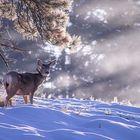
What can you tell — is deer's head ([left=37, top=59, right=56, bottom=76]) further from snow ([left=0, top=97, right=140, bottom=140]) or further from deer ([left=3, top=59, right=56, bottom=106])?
snow ([left=0, top=97, right=140, bottom=140])

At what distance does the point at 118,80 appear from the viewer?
125 feet

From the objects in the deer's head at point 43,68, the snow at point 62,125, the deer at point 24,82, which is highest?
the deer's head at point 43,68

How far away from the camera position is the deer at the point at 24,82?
43.8ft

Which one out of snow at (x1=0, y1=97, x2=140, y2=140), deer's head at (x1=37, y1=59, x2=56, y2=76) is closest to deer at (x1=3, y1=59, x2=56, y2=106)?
deer's head at (x1=37, y1=59, x2=56, y2=76)

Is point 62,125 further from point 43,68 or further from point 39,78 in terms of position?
point 43,68

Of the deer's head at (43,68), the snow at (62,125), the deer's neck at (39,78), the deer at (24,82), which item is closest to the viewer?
the snow at (62,125)

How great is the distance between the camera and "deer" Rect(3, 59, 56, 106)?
43.8ft

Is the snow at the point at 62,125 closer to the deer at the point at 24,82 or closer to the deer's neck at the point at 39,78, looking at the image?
the deer at the point at 24,82

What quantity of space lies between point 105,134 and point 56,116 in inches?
48.4

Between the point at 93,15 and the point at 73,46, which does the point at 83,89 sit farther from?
the point at 73,46

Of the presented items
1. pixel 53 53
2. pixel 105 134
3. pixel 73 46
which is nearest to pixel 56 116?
pixel 105 134

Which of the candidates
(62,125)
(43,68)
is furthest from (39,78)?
(62,125)

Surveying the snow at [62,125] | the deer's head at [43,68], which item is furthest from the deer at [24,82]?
the snow at [62,125]

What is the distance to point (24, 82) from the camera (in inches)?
544
